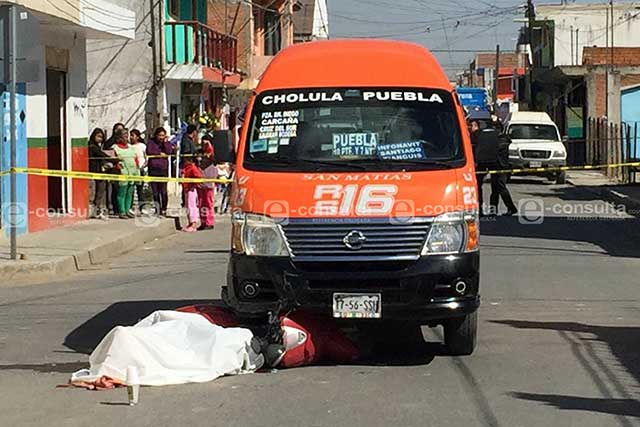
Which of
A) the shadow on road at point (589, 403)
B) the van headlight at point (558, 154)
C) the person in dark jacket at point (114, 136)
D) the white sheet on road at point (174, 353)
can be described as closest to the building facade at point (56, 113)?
the person in dark jacket at point (114, 136)

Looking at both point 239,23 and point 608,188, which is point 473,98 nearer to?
point 239,23

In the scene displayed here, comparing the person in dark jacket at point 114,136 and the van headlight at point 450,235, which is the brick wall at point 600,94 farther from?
the van headlight at point 450,235

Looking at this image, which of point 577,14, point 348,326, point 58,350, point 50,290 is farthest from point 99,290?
point 577,14

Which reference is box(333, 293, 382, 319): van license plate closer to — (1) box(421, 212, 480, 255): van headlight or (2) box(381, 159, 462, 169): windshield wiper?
(1) box(421, 212, 480, 255): van headlight

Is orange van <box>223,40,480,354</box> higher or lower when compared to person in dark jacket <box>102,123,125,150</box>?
lower

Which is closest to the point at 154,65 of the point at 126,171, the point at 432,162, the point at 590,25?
the point at 126,171

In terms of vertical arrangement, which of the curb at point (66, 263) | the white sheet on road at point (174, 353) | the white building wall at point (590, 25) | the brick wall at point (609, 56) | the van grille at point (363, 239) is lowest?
the white sheet on road at point (174, 353)

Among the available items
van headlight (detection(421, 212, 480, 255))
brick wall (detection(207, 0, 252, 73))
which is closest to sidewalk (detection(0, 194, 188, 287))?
van headlight (detection(421, 212, 480, 255))

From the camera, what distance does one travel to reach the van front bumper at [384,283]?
331 inches

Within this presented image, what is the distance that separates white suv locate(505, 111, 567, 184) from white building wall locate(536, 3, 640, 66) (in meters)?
24.3

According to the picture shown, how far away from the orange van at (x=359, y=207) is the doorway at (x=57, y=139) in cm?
1268

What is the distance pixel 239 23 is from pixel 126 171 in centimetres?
2225

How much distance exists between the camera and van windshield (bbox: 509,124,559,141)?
36062 millimetres

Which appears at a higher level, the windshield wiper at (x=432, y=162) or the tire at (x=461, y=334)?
the windshield wiper at (x=432, y=162)
